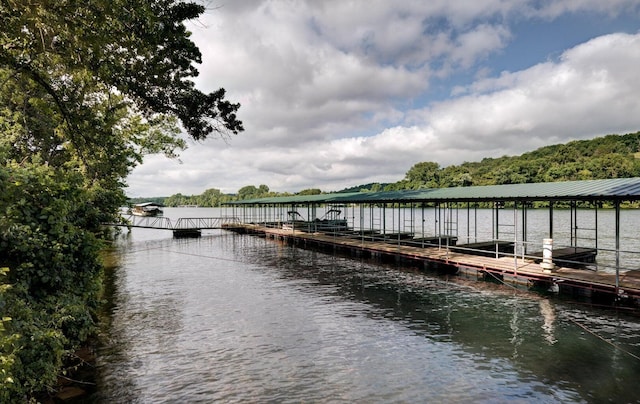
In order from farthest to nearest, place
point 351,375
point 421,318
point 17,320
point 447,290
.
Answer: point 447,290 < point 421,318 < point 351,375 < point 17,320

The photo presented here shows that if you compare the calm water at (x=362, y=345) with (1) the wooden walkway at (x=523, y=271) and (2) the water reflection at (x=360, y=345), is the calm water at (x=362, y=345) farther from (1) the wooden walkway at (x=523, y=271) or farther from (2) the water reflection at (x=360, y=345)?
(1) the wooden walkway at (x=523, y=271)

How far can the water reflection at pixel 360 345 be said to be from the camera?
29.9ft

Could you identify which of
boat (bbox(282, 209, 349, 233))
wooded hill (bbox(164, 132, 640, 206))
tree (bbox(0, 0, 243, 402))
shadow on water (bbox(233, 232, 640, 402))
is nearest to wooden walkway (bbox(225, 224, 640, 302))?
shadow on water (bbox(233, 232, 640, 402))

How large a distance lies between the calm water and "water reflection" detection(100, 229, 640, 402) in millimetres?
48

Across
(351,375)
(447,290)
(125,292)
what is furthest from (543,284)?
(125,292)

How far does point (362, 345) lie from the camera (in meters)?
11.8

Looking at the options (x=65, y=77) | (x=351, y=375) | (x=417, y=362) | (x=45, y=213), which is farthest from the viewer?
(x=65, y=77)

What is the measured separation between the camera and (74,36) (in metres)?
8.06

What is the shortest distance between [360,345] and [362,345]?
63 millimetres

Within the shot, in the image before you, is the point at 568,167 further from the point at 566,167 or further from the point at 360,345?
the point at 360,345

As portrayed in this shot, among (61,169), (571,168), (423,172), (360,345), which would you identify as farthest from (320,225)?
(423,172)

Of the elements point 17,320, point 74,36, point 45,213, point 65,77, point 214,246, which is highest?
point 65,77

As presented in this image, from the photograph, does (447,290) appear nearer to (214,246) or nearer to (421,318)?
(421,318)

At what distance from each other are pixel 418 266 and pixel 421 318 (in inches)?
434
